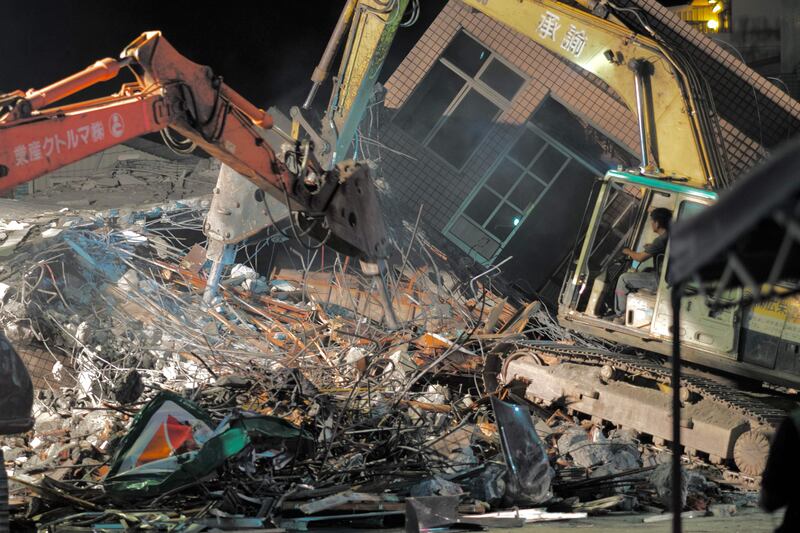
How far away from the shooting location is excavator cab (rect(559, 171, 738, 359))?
960 centimetres

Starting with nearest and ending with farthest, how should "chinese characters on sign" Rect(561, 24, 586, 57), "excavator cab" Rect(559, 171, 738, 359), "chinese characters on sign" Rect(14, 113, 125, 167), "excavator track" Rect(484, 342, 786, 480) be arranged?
"chinese characters on sign" Rect(14, 113, 125, 167) < "excavator track" Rect(484, 342, 786, 480) < "excavator cab" Rect(559, 171, 738, 359) < "chinese characters on sign" Rect(561, 24, 586, 57)

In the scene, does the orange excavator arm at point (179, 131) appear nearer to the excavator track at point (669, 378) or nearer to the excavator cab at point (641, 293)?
the excavator cab at point (641, 293)

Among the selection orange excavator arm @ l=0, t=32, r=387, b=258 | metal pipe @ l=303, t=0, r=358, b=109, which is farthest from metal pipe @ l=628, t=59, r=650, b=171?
orange excavator arm @ l=0, t=32, r=387, b=258

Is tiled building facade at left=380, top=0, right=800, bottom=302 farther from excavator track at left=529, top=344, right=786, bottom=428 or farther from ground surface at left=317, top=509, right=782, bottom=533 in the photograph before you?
ground surface at left=317, top=509, right=782, bottom=533

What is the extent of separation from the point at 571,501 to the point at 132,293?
6321 mm

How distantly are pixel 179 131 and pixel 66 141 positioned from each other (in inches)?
42.3

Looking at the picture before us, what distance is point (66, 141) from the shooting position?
627cm

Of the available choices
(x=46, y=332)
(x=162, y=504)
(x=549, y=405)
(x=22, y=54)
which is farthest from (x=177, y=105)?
(x=22, y=54)

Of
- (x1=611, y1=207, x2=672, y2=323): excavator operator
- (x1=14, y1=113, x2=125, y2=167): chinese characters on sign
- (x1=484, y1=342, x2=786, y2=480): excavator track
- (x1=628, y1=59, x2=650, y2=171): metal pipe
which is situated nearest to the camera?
(x1=14, y1=113, x2=125, y2=167): chinese characters on sign

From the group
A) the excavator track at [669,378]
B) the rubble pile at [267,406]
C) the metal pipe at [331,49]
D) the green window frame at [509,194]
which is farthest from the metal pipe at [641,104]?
the green window frame at [509,194]

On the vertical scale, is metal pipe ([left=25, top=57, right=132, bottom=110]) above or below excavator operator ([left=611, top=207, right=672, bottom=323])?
above

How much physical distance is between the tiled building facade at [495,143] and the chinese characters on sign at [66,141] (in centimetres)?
922

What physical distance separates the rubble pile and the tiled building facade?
2080mm

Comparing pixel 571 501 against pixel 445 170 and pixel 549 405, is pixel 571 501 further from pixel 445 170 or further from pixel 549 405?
→ pixel 445 170
